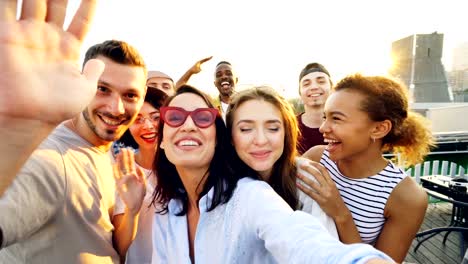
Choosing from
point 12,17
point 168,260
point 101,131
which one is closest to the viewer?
point 12,17

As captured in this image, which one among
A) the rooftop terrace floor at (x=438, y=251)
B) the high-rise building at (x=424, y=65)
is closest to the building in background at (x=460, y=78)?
the high-rise building at (x=424, y=65)

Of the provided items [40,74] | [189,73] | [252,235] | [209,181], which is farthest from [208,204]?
[189,73]

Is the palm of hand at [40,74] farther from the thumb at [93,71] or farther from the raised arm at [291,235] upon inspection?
the raised arm at [291,235]

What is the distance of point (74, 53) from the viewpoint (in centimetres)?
99

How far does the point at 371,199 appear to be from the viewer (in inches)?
65.5

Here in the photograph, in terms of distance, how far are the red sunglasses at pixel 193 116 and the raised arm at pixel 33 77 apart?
717 mm

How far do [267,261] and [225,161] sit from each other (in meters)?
0.57

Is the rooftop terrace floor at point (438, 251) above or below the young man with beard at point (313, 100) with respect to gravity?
below

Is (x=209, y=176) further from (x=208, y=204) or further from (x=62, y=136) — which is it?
(x=62, y=136)

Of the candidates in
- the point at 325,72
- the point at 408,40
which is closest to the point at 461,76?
the point at 408,40

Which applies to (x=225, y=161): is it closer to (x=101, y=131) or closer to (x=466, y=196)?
(x=101, y=131)

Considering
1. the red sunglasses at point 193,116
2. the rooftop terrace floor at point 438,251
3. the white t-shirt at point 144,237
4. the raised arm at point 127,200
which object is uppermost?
the red sunglasses at point 193,116

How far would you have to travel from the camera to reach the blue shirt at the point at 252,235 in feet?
3.18

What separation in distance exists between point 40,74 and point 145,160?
5.39 ft
